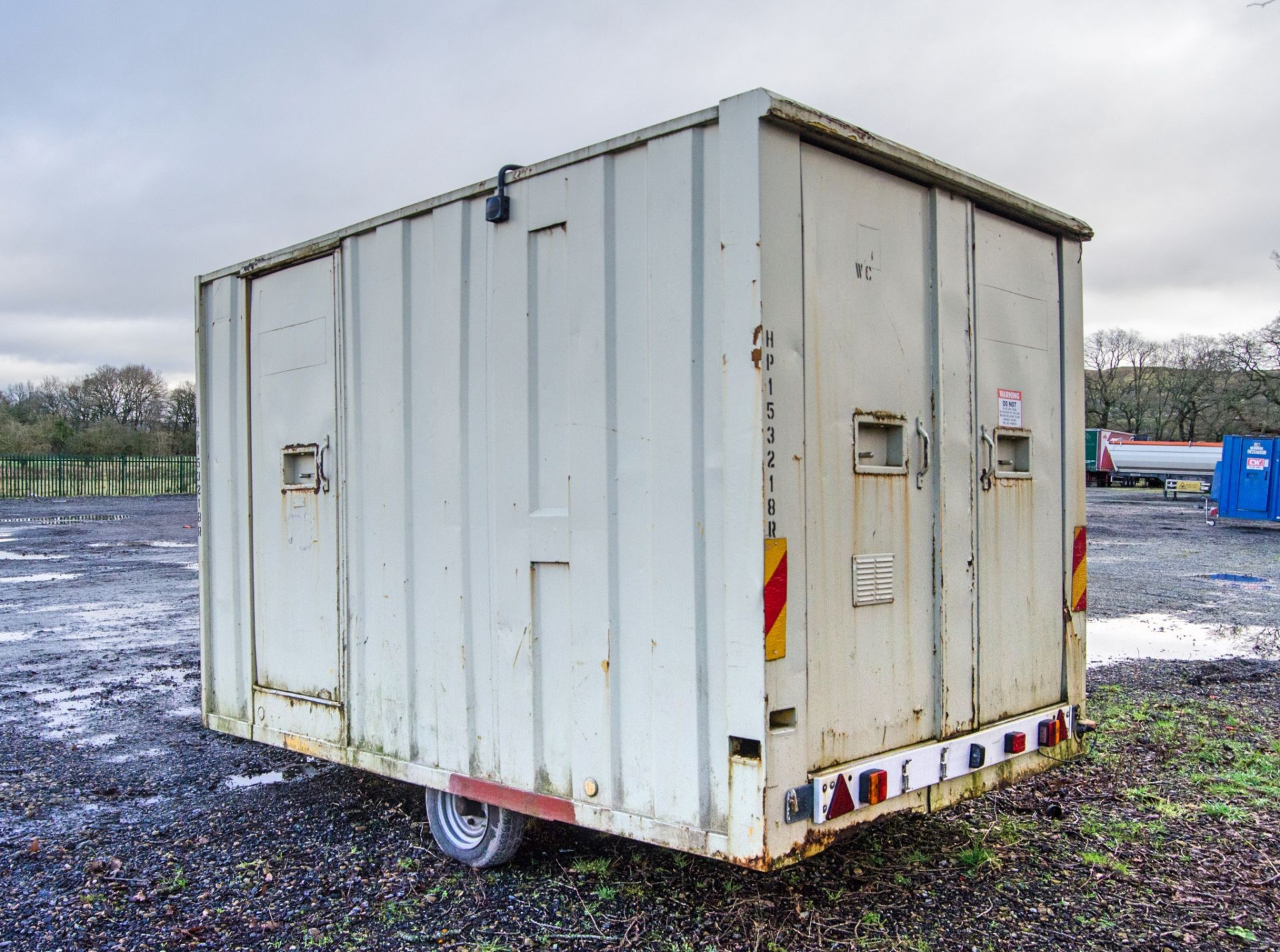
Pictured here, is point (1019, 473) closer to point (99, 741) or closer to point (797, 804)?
point (797, 804)

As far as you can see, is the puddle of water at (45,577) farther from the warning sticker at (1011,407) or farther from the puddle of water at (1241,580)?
the puddle of water at (1241,580)

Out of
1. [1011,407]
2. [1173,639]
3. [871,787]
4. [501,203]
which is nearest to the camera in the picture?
[871,787]

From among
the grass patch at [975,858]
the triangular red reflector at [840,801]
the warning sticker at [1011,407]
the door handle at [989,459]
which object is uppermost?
the warning sticker at [1011,407]

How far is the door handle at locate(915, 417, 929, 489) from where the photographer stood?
11.9 feet

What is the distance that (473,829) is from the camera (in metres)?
4.10

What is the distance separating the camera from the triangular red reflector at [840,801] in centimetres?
315

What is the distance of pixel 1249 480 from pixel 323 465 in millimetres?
25608

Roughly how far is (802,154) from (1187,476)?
4333 cm

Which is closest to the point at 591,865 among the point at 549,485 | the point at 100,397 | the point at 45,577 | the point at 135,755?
the point at 549,485

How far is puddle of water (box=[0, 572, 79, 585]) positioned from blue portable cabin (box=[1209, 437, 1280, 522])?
24727 mm

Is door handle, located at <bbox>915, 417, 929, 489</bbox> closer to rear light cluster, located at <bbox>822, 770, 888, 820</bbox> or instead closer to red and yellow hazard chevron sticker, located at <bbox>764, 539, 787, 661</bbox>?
red and yellow hazard chevron sticker, located at <bbox>764, 539, 787, 661</bbox>

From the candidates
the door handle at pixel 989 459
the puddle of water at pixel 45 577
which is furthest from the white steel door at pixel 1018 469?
the puddle of water at pixel 45 577

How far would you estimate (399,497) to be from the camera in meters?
4.20

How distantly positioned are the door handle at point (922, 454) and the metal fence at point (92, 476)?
3809 cm
